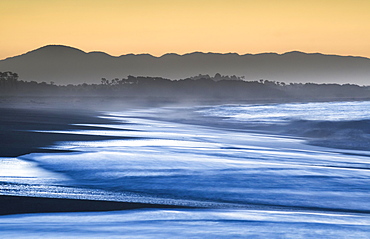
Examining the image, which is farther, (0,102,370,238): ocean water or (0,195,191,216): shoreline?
(0,195,191,216): shoreline

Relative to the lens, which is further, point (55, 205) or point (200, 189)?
point (200, 189)

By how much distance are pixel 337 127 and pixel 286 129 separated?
231 centimetres

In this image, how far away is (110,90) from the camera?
527ft

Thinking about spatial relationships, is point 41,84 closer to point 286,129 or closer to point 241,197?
point 286,129

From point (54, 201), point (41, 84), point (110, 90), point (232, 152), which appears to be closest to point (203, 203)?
point (54, 201)

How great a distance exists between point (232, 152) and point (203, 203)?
6295 mm

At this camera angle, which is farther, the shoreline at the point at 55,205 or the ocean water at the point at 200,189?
the shoreline at the point at 55,205

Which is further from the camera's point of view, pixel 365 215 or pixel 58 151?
pixel 58 151

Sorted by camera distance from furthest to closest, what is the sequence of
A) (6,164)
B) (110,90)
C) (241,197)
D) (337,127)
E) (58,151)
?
1. (110,90)
2. (337,127)
3. (58,151)
4. (6,164)
5. (241,197)

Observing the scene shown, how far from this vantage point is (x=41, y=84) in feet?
552

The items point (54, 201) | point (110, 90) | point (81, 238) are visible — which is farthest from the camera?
point (110, 90)

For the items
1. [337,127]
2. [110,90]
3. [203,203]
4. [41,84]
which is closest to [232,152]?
[203,203]

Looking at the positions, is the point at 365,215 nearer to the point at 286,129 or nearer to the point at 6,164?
the point at 6,164

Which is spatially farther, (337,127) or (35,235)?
(337,127)
